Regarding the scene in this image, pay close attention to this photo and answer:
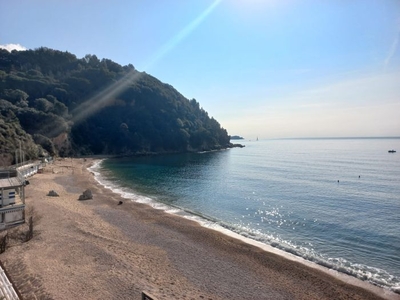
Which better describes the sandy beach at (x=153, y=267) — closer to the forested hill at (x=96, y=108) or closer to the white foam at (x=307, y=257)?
the white foam at (x=307, y=257)

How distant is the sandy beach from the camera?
471 inches

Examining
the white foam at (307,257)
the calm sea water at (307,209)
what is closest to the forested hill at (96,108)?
the calm sea water at (307,209)

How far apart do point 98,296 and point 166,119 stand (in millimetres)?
115655

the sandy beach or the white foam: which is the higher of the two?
the sandy beach

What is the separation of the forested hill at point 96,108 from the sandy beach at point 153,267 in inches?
2621

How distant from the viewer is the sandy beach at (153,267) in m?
12.0

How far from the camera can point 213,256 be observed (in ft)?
54.0

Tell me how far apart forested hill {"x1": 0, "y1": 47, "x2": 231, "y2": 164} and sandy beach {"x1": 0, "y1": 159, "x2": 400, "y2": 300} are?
66.6 metres

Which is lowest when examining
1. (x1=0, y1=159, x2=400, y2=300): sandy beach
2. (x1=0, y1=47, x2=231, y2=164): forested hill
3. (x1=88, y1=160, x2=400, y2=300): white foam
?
(x1=88, y1=160, x2=400, y2=300): white foam

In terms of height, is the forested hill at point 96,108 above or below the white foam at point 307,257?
above

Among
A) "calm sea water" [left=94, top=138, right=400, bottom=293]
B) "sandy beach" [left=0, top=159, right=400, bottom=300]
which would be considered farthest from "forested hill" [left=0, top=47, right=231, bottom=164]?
"sandy beach" [left=0, top=159, right=400, bottom=300]

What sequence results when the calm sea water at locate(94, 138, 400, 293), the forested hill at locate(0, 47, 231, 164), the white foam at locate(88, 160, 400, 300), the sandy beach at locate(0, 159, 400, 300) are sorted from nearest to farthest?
the sandy beach at locate(0, 159, 400, 300)
the white foam at locate(88, 160, 400, 300)
the calm sea water at locate(94, 138, 400, 293)
the forested hill at locate(0, 47, 231, 164)

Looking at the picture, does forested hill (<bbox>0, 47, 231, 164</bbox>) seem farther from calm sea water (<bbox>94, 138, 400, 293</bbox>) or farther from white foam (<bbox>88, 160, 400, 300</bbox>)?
white foam (<bbox>88, 160, 400, 300</bbox>)

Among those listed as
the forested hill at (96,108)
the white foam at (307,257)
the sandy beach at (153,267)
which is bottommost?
the white foam at (307,257)
